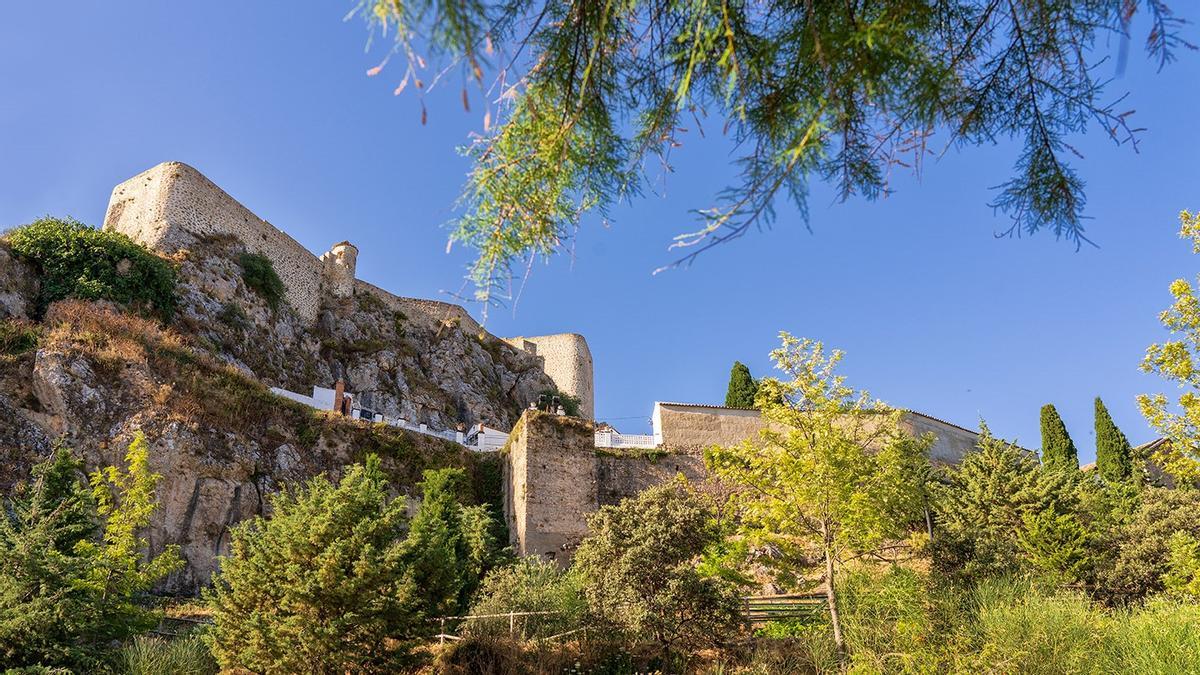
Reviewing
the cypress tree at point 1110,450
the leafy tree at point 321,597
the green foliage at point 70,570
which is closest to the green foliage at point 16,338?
the green foliage at point 70,570

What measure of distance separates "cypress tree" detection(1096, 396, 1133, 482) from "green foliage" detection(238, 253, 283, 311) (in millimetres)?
34856

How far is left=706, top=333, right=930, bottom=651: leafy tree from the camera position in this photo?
35.9 ft

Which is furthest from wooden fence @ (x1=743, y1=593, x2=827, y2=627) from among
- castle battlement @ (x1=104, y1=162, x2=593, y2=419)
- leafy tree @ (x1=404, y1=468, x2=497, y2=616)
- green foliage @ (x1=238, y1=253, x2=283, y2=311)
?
castle battlement @ (x1=104, y1=162, x2=593, y2=419)

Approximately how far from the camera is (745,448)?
39.2 feet

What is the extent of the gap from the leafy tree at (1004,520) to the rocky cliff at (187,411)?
1188cm

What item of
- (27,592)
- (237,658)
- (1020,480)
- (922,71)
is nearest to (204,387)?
(27,592)

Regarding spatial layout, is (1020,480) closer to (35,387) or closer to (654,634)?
(654,634)

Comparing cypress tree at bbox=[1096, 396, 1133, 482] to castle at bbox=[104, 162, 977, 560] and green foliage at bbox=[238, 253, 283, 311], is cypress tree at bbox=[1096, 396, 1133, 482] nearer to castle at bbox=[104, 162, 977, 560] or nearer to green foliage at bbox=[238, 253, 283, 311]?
castle at bbox=[104, 162, 977, 560]

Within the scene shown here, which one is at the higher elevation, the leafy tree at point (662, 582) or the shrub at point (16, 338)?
the shrub at point (16, 338)

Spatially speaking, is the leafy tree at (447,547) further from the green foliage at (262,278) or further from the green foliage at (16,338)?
the green foliage at (262,278)

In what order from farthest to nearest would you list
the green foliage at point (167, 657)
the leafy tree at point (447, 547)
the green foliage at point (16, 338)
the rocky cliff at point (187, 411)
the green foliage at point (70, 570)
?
the green foliage at point (16, 338), the rocky cliff at point (187, 411), the leafy tree at point (447, 547), the green foliage at point (167, 657), the green foliage at point (70, 570)

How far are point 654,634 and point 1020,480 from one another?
454 inches

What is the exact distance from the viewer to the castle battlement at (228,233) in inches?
1059

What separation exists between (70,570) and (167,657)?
182 centimetres
